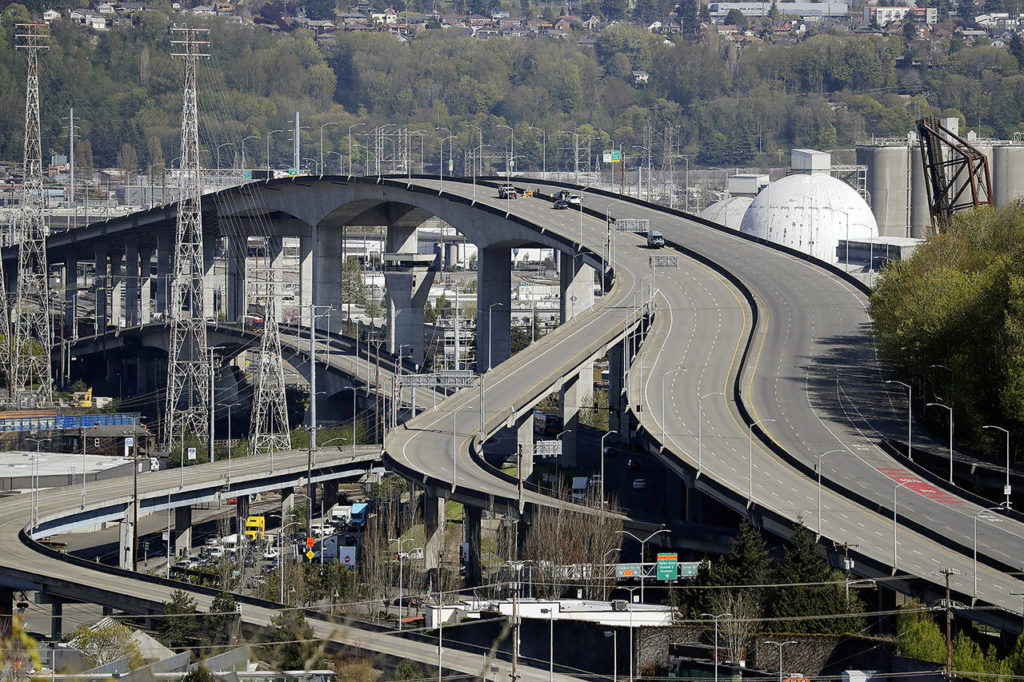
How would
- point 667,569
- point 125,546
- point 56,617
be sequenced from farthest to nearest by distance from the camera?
point 125,546 < point 667,569 < point 56,617

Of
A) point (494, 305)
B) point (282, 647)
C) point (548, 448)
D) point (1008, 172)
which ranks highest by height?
point (1008, 172)

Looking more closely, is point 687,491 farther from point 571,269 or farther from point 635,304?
point 571,269

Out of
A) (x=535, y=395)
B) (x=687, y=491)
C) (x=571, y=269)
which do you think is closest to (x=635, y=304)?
(x=535, y=395)

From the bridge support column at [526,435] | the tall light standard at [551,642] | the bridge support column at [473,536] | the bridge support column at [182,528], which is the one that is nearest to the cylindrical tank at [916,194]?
the bridge support column at [526,435]

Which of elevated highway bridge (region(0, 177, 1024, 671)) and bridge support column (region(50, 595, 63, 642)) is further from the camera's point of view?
elevated highway bridge (region(0, 177, 1024, 671))

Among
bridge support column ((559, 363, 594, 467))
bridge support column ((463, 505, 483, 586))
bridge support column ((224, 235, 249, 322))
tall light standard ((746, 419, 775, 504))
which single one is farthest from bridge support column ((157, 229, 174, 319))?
tall light standard ((746, 419, 775, 504))

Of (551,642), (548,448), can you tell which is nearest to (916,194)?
(548,448)

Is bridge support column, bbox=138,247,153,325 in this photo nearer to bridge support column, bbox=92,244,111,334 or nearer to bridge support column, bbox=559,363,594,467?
bridge support column, bbox=92,244,111,334

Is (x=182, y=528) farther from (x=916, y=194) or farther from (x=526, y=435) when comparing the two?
(x=916, y=194)
